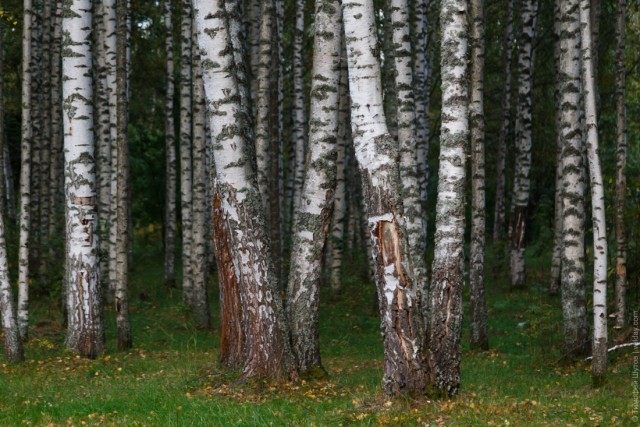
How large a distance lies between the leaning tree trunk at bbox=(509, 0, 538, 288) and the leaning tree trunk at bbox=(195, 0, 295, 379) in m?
12.0

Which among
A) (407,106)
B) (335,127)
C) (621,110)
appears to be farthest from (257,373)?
(621,110)

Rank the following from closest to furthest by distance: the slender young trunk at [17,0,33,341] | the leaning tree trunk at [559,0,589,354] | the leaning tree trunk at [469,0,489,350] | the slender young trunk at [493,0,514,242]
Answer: the leaning tree trunk at [559,0,589,354] < the slender young trunk at [17,0,33,341] < the leaning tree trunk at [469,0,489,350] < the slender young trunk at [493,0,514,242]

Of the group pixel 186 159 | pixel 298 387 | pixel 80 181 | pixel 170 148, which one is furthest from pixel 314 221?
pixel 170 148

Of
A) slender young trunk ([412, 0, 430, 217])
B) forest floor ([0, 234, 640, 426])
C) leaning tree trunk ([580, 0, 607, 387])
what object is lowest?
forest floor ([0, 234, 640, 426])

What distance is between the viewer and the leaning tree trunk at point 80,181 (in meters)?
12.4

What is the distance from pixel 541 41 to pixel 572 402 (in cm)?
1909

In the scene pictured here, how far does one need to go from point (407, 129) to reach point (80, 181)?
5244 millimetres

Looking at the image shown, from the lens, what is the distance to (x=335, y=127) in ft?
33.4

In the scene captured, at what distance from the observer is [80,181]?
41.0 feet

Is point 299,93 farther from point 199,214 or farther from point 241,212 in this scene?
point 241,212

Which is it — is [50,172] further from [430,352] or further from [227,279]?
[430,352]

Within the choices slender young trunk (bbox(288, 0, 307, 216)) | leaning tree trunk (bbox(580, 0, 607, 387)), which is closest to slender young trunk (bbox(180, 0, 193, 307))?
slender young trunk (bbox(288, 0, 307, 216))

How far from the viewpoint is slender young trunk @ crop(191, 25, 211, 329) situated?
16188 mm

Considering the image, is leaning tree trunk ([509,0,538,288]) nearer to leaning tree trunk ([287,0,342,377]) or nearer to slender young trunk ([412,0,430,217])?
slender young trunk ([412,0,430,217])
